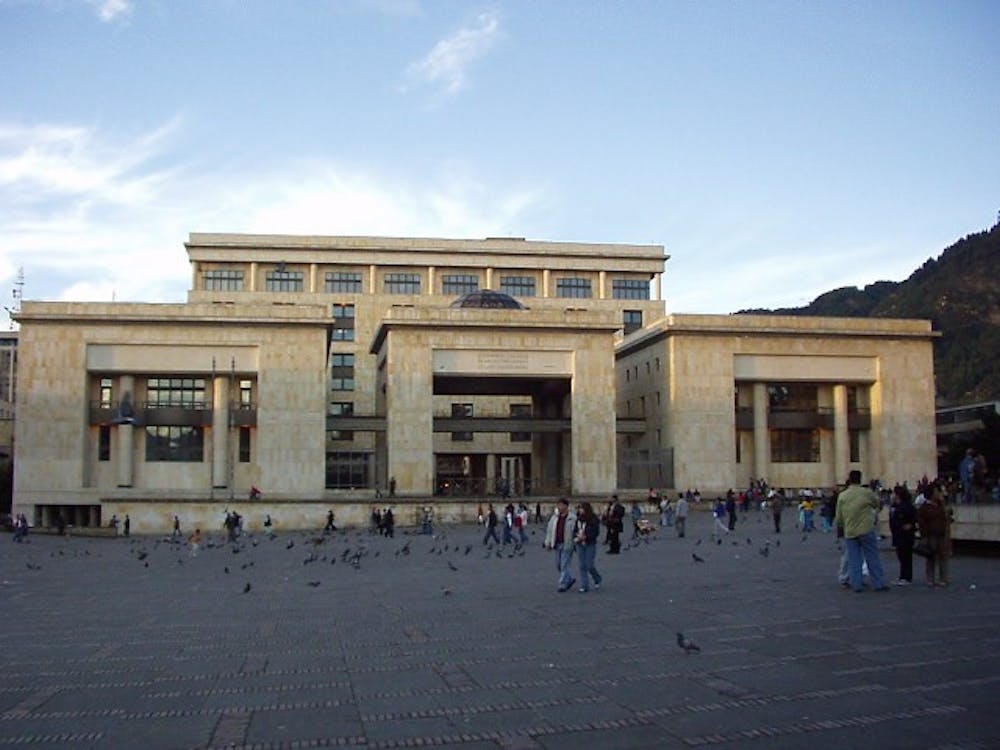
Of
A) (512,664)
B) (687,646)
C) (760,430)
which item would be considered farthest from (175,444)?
(687,646)

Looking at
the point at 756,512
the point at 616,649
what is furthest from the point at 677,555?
the point at 756,512

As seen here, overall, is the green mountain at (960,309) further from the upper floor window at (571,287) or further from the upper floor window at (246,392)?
the upper floor window at (246,392)

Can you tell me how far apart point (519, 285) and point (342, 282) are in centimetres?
1415

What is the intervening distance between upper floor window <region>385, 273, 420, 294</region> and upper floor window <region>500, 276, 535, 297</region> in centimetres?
692

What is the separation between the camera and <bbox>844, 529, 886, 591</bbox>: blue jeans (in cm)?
1625

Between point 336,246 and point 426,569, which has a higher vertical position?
point 336,246

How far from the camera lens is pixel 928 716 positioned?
8.23m

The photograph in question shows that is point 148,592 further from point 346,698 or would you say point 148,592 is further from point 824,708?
point 824,708

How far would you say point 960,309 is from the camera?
117625mm

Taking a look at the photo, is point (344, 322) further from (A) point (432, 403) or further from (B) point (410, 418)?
(B) point (410, 418)

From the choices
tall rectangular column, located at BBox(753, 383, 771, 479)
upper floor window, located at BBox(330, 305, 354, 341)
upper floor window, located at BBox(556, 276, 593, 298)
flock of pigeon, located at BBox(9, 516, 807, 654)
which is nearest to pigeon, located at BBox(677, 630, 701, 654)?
flock of pigeon, located at BBox(9, 516, 807, 654)

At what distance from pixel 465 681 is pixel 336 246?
73.4 m

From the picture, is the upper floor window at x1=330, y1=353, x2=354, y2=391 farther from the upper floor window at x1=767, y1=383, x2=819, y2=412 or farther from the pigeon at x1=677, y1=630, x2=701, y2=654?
the pigeon at x1=677, y1=630, x2=701, y2=654

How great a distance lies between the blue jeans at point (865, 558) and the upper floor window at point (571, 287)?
67.8 metres
